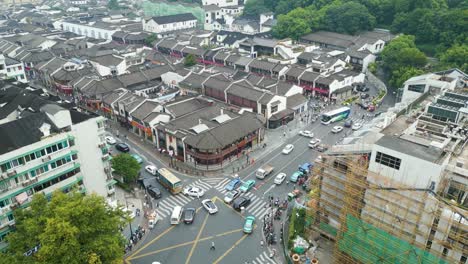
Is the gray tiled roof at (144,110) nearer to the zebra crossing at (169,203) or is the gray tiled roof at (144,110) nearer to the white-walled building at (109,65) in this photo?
the zebra crossing at (169,203)

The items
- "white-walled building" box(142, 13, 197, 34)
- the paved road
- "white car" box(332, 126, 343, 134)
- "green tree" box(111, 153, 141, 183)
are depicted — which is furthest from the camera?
"white-walled building" box(142, 13, 197, 34)

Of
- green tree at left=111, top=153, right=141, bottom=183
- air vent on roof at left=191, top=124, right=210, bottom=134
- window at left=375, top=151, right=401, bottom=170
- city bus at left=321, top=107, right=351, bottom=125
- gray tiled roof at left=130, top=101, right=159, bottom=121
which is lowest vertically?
city bus at left=321, top=107, right=351, bottom=125

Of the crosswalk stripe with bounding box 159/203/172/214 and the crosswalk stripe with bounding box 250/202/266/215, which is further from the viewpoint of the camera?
the crosswalk stripe with bounding box 159/203/172/214

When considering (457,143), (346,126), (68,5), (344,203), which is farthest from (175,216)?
(68,5)

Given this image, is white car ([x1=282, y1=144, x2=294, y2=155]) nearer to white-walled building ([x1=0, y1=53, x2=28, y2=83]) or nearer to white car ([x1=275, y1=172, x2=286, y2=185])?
white car ([x1=275, y1=172, x2=286, y2=185])

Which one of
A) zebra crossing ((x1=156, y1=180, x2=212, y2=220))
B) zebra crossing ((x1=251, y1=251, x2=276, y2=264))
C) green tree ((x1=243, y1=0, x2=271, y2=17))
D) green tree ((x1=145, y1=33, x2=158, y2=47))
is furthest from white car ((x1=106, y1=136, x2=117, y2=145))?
green tree ((x1=243, y1=0, x2=271, y2=17))

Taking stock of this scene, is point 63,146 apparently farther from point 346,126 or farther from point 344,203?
point 346,126

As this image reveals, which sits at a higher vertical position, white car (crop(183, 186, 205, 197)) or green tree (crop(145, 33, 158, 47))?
green tree (crop(145, 33, 158, 47))
